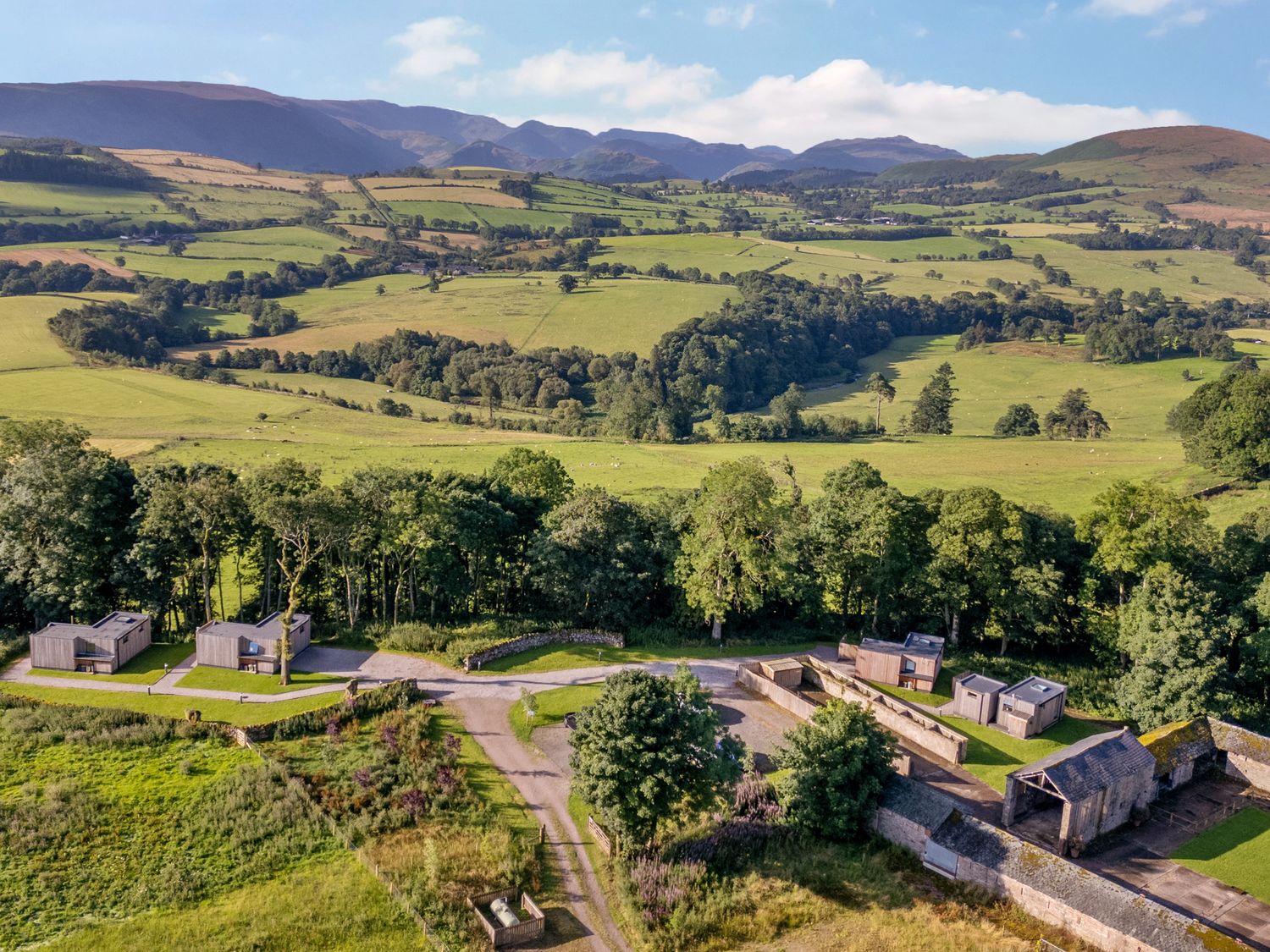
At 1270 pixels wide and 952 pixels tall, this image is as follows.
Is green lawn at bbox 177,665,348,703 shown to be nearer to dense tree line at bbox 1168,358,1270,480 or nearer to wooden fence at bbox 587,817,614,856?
wooden fence at bbox 587,817,614,856

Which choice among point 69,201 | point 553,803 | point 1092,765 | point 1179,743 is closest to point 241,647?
point 553,803

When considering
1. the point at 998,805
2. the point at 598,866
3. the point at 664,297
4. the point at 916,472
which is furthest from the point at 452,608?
the point at 664,297

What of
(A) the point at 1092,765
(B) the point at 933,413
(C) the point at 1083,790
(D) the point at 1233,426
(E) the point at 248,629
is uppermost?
(D) the point at 1233,426

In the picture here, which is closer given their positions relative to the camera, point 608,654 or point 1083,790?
point 1083,790

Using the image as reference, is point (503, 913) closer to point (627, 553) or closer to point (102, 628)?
point (627, 553)

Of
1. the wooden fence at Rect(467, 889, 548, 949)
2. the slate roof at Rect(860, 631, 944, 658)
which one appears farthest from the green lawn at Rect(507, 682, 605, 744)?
the slate roof at Rect(860, 631, 944, 658)

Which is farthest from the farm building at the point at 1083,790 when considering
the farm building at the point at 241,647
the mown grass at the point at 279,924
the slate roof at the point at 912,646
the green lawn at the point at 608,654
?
the farm building at the point at 241,647
